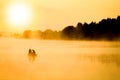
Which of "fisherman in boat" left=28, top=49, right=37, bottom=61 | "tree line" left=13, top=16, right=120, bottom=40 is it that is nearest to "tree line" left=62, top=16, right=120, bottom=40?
"tree line" left=13, top=16, right=120, bottom=40

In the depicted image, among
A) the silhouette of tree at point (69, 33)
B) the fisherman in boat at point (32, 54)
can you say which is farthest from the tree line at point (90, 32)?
the fisherman in boat at point (32, 54)

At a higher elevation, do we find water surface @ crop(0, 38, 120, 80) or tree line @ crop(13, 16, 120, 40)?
tree line @ crop(13, 16, 120, 40)

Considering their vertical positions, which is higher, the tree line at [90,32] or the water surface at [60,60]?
the tree line at [90,32]

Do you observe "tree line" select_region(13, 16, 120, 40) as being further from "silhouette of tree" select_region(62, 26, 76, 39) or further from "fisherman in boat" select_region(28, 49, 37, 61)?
"fisherman in boat" select_region(28, 49, 37, 61)

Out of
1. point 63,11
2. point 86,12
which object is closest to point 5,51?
point 63,11

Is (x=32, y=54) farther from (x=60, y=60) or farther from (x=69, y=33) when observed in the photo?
(x=69, y=33)

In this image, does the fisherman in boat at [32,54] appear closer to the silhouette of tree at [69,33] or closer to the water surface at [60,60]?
the water surface at [60,60]

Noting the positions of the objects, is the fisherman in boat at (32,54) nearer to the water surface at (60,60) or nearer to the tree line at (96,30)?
the water surface at (60,60)

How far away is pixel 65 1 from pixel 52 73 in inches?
22.0

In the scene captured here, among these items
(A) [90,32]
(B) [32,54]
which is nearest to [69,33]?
(A) [90,32]

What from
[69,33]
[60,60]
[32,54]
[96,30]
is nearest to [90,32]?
[96,30]

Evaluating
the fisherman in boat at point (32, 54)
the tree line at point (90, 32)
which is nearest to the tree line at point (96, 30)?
the tree line at point (90, 32)

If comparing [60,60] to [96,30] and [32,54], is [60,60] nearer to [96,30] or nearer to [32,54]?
[32,54]

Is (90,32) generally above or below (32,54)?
above
